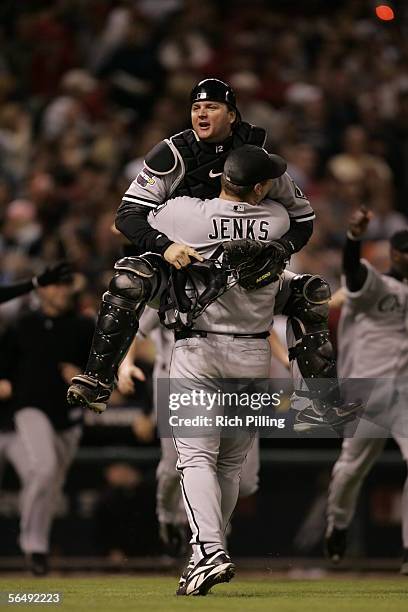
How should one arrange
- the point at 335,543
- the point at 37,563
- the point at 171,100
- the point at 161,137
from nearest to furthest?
the point at 335,543
the point at 37,563
the point at 161,137
the point at 171,100

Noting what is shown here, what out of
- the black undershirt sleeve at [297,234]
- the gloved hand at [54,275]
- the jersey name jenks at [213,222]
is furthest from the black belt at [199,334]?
the gloved hand at [54,275]

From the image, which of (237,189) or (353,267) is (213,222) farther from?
(353,267)

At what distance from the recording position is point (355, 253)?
955cm

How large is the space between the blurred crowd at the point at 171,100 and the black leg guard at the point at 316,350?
5536 mm

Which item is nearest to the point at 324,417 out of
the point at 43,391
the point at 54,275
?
the point at 54,275

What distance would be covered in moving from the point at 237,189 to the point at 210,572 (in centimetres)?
202

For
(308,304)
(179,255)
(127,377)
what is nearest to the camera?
(179,255)

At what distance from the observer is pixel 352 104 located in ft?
55.0

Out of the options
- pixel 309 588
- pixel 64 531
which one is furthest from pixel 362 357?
pixel 64 531

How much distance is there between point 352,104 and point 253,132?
8.72m

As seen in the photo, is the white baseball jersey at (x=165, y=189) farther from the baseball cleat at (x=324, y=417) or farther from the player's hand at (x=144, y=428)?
the player's hand at (x=144, y=428)

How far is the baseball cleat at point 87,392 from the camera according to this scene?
24.8 ft

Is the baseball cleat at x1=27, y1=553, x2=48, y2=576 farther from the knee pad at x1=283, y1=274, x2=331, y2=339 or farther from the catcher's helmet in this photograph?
the catcher's helmet

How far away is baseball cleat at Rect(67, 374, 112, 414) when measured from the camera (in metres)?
7.56
